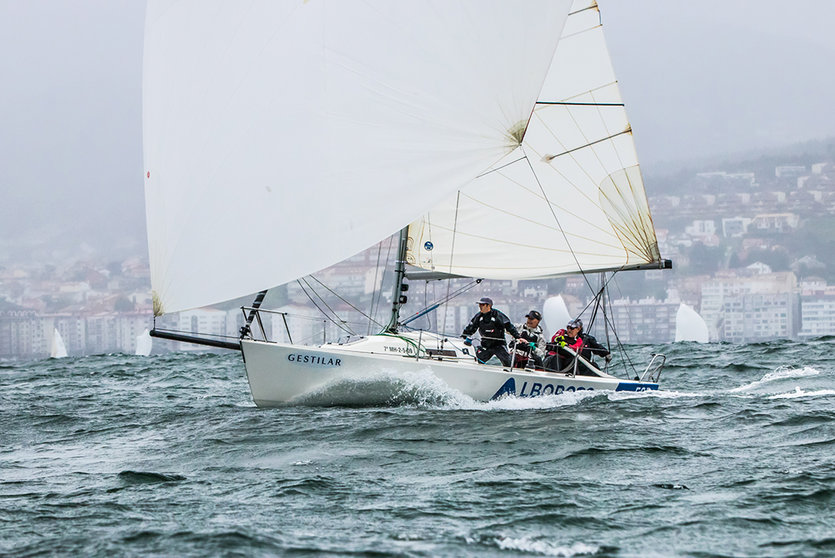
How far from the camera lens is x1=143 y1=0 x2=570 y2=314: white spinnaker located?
34.2ft

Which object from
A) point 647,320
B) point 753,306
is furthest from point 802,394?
point 753,306

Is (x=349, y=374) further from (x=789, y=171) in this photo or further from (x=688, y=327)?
(x=789, y=171)

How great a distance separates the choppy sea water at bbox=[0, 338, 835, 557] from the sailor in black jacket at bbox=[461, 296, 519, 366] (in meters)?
0.72

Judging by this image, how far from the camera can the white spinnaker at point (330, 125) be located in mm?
10422

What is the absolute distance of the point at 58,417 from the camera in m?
Answer: 13.1

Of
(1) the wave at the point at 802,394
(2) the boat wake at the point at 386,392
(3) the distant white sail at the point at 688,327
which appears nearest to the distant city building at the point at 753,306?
(3) the distant white sail at the point at 688,327

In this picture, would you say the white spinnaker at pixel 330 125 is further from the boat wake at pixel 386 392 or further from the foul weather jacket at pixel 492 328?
the foul weather jacket at pixel 492 328

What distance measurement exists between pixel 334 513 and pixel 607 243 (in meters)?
8.16

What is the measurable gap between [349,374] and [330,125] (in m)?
2.92

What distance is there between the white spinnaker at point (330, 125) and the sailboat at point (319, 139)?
0.01m

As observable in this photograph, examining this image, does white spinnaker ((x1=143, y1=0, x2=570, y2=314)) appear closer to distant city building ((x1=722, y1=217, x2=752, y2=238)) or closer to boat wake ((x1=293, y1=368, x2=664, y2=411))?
boat wake ((x1=293, y1=368, x2=664, y2=411))

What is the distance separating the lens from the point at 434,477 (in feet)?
26.2

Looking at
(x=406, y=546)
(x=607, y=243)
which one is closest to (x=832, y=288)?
(x=607, y=243)

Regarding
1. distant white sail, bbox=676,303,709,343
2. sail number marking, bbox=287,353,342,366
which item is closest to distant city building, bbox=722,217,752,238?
distant white sail, bbox=676,303,709,343
